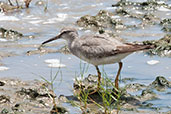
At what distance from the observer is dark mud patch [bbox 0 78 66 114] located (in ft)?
16.5

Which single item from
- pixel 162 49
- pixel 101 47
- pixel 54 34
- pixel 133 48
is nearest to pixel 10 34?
pixel 54 34

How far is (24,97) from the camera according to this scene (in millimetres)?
5441

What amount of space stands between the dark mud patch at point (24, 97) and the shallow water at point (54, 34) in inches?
12.4

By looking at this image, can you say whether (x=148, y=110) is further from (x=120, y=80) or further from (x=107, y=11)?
(x=107, y=11)

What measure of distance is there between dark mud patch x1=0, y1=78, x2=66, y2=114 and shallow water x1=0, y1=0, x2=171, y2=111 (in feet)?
1.04

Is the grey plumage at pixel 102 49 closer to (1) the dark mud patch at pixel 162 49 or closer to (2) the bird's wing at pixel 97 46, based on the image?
(2) the bird's wing at pixel 97 46

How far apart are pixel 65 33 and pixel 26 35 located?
7.92 feet

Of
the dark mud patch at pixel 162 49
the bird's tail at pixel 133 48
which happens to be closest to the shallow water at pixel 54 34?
the dark mud patch at pixel 162 49

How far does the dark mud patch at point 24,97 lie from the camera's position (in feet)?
16.5

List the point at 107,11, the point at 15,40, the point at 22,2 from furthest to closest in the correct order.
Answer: the point at 22,2 → the point at 107,11 → the point at 15,40

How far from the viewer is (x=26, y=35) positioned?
853cm

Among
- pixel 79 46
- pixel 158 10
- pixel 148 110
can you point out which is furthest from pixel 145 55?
pixel 158 10

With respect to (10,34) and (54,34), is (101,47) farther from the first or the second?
(10,34)

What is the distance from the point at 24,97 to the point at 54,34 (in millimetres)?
3282
